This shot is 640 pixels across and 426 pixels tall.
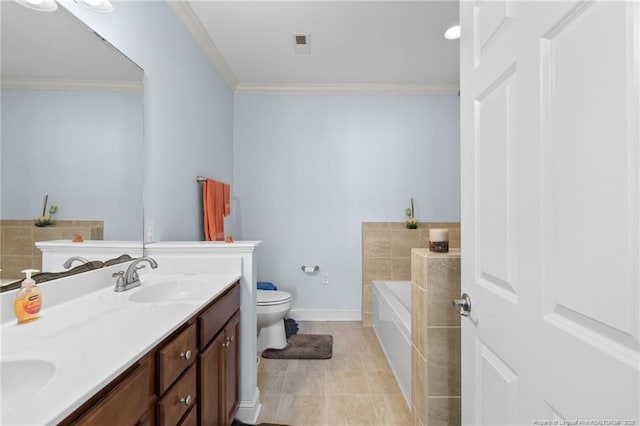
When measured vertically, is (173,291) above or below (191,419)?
above

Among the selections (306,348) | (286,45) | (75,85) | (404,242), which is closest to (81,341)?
(75,85)

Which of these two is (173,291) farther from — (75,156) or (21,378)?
(21,378)

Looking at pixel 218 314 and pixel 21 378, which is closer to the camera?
pixel 21 378

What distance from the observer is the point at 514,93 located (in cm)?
78

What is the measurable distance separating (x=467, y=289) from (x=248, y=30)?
2.37 meters

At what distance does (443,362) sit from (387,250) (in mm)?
1964

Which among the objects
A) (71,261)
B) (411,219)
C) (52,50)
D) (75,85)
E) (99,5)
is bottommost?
(71,261)

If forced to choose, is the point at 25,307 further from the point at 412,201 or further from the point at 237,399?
the point at 412,201

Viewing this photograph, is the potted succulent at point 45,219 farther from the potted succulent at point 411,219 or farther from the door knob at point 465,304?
the potted succulent at point 411,219

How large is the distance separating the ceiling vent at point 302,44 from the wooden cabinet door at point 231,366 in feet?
6.89

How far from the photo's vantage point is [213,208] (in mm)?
2479

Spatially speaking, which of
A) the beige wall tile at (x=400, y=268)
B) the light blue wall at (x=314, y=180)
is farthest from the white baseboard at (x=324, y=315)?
the beige wall tile at (x=400, y=268)

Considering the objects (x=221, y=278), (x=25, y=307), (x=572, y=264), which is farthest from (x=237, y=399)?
(x=572, y=264)

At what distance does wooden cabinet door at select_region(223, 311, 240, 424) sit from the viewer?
150cm
